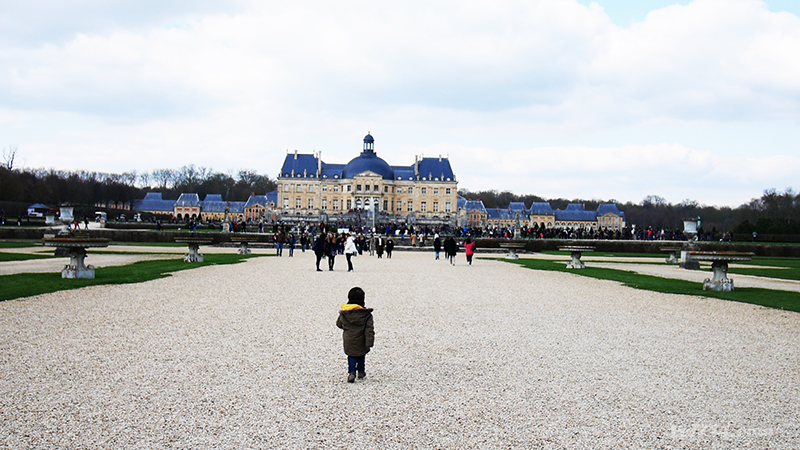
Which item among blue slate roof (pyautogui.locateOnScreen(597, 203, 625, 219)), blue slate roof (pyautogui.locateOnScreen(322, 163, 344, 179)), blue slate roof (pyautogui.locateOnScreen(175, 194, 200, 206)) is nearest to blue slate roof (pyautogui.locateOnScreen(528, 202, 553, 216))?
blue slate roof (pyautogui.locateOnScreen(597, 203, 625, 219))

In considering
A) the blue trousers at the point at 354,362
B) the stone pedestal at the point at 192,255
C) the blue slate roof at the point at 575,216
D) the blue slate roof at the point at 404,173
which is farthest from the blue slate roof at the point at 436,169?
the blue trousers at the point at 354,362

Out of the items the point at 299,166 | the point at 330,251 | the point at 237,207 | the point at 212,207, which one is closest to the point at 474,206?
the point at 299,166

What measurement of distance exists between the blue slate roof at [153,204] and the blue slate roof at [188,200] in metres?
4.14

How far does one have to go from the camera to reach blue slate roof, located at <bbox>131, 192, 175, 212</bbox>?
11362 centimetres

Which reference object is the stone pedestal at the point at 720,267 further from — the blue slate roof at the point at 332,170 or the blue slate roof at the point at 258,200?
the blue slate roof at the point at 258,200

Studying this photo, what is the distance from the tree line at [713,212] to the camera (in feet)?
190

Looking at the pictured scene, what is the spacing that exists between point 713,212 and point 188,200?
97.6m

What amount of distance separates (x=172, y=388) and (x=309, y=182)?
316 feet

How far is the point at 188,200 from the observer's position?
11100 cm

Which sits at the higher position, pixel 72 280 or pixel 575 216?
pixel 575 216

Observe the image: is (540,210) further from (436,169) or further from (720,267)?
(720,267)

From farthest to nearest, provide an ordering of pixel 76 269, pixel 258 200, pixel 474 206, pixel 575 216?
pixel 474 206 < pixel 575 216 < pixel 258 200 < pixel 76 269

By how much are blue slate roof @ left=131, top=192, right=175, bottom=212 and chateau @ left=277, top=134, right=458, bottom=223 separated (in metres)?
26.7

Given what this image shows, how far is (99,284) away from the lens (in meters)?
14.7
